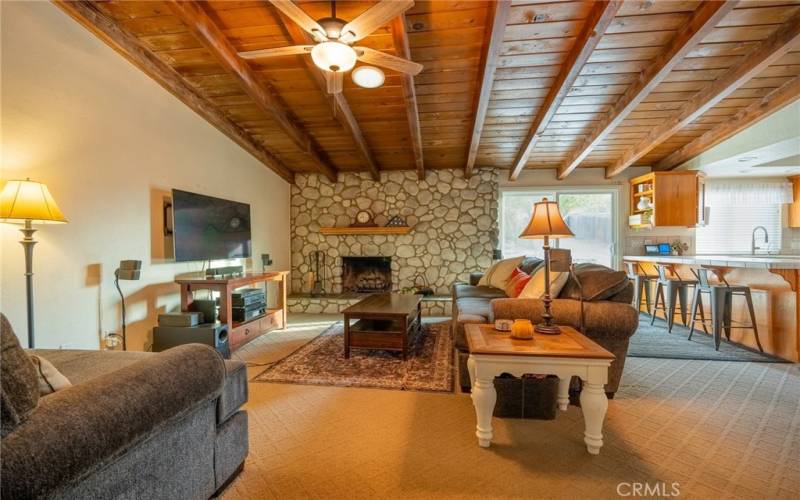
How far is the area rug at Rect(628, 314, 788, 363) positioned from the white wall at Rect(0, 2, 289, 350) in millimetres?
4639

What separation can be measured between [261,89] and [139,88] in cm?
103

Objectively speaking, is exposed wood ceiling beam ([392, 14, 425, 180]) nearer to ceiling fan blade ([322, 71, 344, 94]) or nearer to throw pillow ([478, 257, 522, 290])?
ceiling fan blade ([322, 71, 344, 94])

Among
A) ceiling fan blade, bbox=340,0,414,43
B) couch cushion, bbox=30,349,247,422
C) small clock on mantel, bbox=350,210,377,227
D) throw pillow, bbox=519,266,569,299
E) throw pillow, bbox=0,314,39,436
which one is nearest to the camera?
throw pillow, bbox=0,314,39,436

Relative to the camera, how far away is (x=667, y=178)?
16.4 ft

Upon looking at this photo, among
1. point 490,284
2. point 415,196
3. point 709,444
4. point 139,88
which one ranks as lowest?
point 709,444

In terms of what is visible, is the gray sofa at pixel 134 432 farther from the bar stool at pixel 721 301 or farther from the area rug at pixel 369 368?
the bar stool at pixel 721 301

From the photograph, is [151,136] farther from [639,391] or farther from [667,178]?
[667,178]

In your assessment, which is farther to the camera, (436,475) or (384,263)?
(384,263)

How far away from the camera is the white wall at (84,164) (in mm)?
2271

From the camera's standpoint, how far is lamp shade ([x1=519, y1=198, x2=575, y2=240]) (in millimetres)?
2084

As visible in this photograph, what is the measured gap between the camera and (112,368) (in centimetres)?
148

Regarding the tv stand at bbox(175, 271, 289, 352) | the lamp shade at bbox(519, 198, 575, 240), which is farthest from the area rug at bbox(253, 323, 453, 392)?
the lamp shade at bbox(519, 198, 575, 240)

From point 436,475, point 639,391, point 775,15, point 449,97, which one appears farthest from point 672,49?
point 436,475

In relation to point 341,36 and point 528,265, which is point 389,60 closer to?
point 341,36
